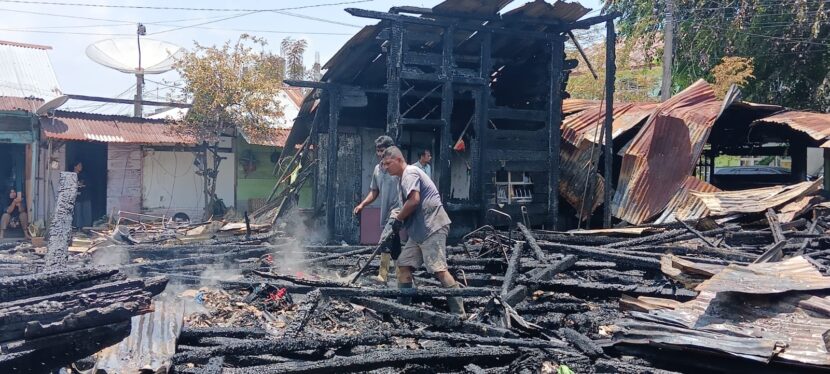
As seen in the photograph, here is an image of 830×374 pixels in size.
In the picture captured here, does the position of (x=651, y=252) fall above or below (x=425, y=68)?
below

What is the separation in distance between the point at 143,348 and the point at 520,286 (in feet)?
12.2

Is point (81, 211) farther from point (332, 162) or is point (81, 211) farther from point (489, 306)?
point (489, 306)

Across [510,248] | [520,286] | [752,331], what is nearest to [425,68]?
[510,248]

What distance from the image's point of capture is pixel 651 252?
27.0 ft

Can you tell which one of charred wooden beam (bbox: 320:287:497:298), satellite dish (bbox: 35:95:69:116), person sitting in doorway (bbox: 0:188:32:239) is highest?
satellite dish (bbox: 35:95:69:116)

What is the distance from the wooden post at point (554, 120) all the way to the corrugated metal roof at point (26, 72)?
47.4 ft

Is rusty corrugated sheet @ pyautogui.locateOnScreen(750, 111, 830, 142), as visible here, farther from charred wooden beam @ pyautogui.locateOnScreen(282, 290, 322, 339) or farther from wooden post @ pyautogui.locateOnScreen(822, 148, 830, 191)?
charred wooden beam @ pyautogui.locateOnScreen(282, 290, 322, 339)

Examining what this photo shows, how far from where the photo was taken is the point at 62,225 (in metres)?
6.79

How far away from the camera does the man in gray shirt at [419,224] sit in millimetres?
6098

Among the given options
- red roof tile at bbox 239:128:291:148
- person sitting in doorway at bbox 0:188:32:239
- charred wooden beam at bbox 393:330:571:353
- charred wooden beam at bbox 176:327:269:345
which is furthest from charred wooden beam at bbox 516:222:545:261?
person sitting in doorway at bbox 0:188:32:239

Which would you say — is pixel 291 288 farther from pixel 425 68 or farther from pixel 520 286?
pixel 425 68

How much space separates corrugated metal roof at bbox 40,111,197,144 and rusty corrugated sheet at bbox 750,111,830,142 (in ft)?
50.5

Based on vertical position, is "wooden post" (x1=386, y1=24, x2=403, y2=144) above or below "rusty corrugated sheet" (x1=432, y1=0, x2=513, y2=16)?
below

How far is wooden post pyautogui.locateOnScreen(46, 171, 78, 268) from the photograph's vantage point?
6.54 meters
